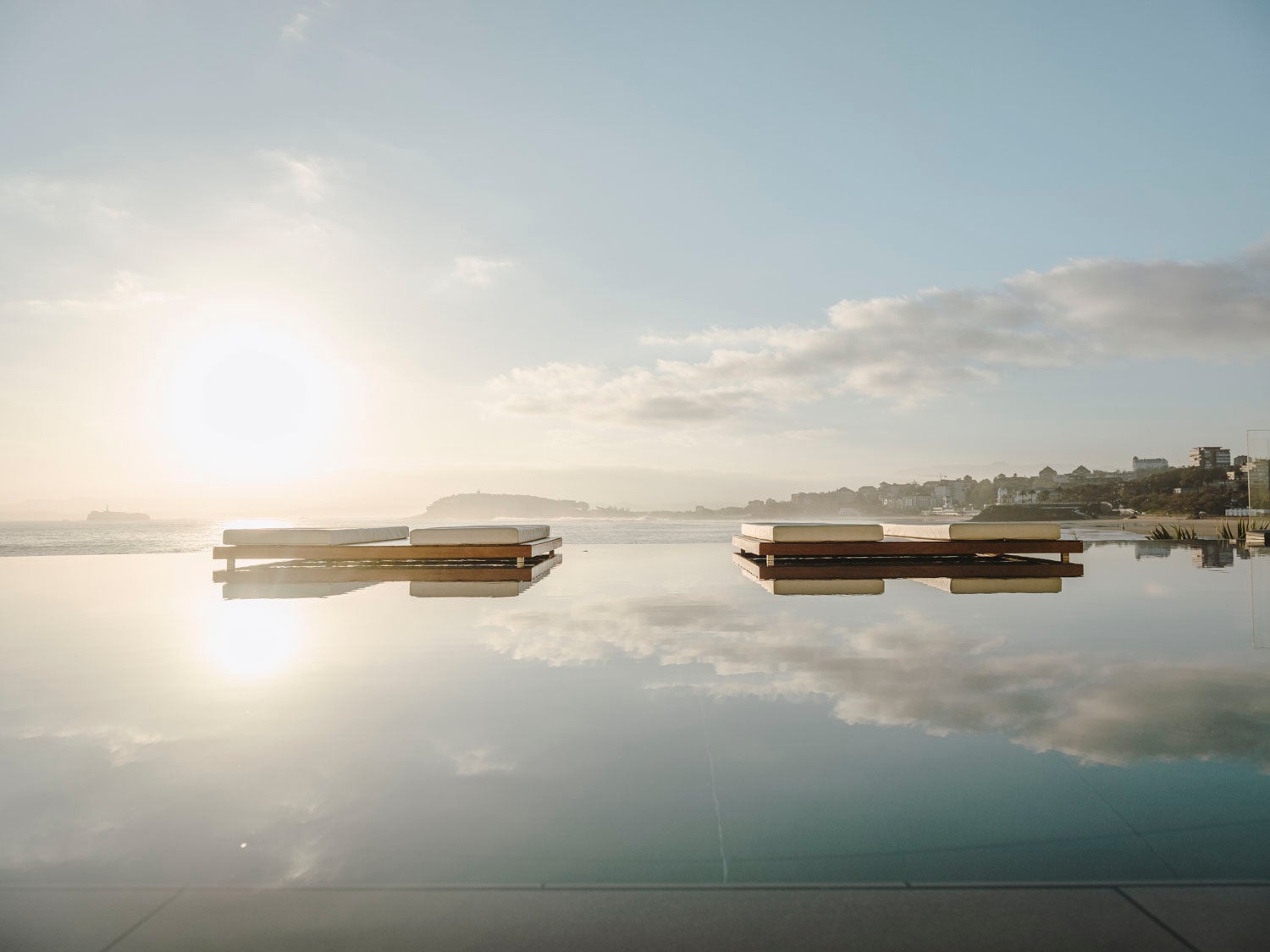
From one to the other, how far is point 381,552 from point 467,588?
202 centimetres

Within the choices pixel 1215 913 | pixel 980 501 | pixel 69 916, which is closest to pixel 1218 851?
pixel 1215 913

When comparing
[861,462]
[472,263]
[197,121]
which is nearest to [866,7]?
[472,263]

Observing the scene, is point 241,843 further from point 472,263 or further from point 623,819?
point 472,263

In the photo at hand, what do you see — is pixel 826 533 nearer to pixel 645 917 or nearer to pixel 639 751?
pixel 639 751

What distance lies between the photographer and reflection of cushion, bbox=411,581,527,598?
6.82 metres

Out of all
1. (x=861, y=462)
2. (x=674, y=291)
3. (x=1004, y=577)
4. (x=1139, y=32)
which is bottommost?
(x=1004, y=577)

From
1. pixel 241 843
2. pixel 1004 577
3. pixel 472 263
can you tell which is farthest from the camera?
pixel 472 263

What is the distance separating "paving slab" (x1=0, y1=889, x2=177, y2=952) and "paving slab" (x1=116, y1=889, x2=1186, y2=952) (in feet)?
0.17

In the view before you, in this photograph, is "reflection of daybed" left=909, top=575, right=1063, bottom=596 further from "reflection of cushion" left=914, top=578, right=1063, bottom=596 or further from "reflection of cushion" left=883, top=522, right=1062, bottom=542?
"reflection of cushion" left=883, top=522, right=1062, bottom=542

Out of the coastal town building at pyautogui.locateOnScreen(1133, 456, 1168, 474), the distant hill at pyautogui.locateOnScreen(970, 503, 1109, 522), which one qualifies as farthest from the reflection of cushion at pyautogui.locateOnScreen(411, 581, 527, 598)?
the coastal town building at pyautogui.locateOnScreen(1133, 456, 1168, 474)

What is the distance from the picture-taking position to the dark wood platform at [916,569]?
8273mm

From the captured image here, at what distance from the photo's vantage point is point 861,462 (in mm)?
25141

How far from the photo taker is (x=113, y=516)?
6228 centimetres

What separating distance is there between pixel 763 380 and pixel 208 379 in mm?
15798
